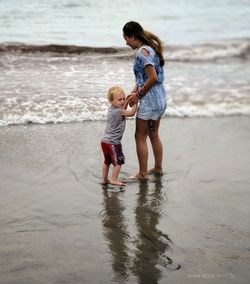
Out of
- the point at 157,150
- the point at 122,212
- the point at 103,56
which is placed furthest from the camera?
the point at 103,56

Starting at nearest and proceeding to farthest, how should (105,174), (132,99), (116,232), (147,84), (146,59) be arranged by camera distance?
1. (116,232)
2. (146,59)
3. (147,84)
4. (132,99)
5. (105,174)

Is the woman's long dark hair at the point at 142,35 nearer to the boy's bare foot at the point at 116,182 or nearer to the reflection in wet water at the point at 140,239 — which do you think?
the boy's bare foot at the point at 116,182

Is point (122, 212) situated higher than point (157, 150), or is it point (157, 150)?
point (157, 150)

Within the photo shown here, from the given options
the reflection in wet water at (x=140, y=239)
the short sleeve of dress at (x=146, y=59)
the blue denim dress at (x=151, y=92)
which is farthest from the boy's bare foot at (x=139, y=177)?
the short sleeve of dress at (x=146, y=59)

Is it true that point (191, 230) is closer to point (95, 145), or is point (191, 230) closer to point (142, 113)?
point (142, 113)

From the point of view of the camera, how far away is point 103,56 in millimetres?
13219

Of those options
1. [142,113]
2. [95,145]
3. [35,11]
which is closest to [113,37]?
[35,11]

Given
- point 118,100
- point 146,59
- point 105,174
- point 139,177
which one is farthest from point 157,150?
point 146,59

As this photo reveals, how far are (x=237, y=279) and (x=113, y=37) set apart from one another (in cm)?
1282

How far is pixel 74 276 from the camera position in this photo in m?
3.63

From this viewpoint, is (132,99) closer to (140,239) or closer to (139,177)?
(139,177)

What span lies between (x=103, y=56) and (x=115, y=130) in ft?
26.5

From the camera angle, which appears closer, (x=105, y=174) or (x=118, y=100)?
(x=118, y=100)

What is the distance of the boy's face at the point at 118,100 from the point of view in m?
5.29
